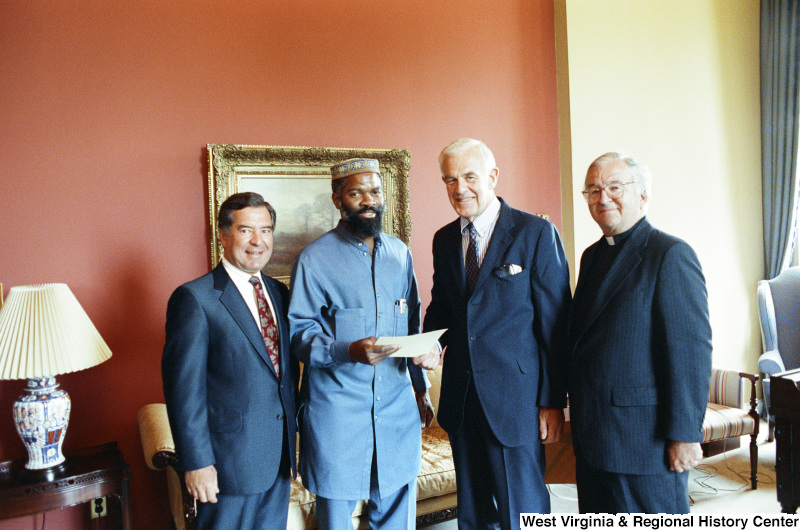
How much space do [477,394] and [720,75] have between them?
4776 mm

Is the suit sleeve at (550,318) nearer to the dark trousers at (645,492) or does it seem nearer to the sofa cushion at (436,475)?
the dark trousers at (645,492)

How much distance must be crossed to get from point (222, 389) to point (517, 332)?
111 centimetres

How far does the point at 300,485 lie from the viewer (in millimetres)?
2857

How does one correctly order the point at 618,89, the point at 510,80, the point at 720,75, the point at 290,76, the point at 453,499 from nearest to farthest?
the point at 453,499 → the point at 290,76 → the point at 510,80 → the point at 618,89 → the point at 720,75

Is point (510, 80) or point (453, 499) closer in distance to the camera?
point (453, 499)

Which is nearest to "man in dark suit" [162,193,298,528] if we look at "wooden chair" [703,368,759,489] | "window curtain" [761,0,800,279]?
"wooden chair" [703,368,759,489]

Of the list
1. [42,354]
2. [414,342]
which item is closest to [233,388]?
[414,342]

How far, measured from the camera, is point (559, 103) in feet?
14.8

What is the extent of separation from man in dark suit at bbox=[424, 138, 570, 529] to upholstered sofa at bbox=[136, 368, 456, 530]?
33.4 inches

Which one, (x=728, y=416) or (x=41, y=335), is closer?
(x=41, y=335)

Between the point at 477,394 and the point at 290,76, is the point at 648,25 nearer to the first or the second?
the point at 290,76

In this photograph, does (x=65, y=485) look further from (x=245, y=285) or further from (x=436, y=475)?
(x=436, y=475)

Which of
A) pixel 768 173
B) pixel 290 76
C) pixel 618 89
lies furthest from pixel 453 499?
pixel 768 173

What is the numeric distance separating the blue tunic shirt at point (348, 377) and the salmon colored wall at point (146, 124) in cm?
143
